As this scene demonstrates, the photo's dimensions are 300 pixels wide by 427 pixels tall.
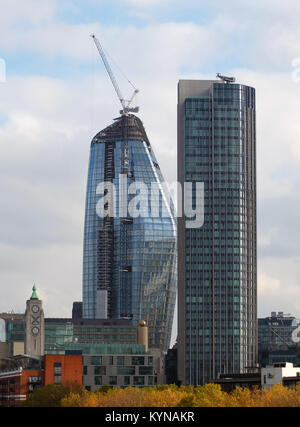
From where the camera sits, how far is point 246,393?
198 metres
